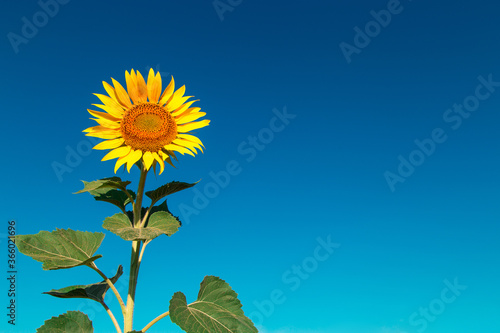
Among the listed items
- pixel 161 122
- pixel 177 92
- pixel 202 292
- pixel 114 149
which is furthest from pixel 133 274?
pixel 177 92

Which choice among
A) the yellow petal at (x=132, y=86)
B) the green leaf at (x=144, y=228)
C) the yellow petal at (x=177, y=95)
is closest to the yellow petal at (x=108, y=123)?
the yellow petal at (x=132, y=86)

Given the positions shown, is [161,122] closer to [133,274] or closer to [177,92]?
[177,92]

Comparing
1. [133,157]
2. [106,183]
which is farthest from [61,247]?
[133,157]

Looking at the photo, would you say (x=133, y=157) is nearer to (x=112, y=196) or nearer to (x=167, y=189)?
(x=167, y=189)

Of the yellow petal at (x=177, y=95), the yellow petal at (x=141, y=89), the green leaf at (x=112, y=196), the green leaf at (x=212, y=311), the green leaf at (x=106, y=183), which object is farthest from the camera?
the green leaf at (x=112, y=196)

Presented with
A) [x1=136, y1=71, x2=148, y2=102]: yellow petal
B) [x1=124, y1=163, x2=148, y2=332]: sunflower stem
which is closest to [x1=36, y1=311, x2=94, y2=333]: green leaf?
[x1=124, y1=163, x2=148, y2=332]: sunflower stem

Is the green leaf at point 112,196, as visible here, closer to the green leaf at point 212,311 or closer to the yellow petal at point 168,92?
the yellow petal at point 168,92

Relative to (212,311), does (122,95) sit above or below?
above
